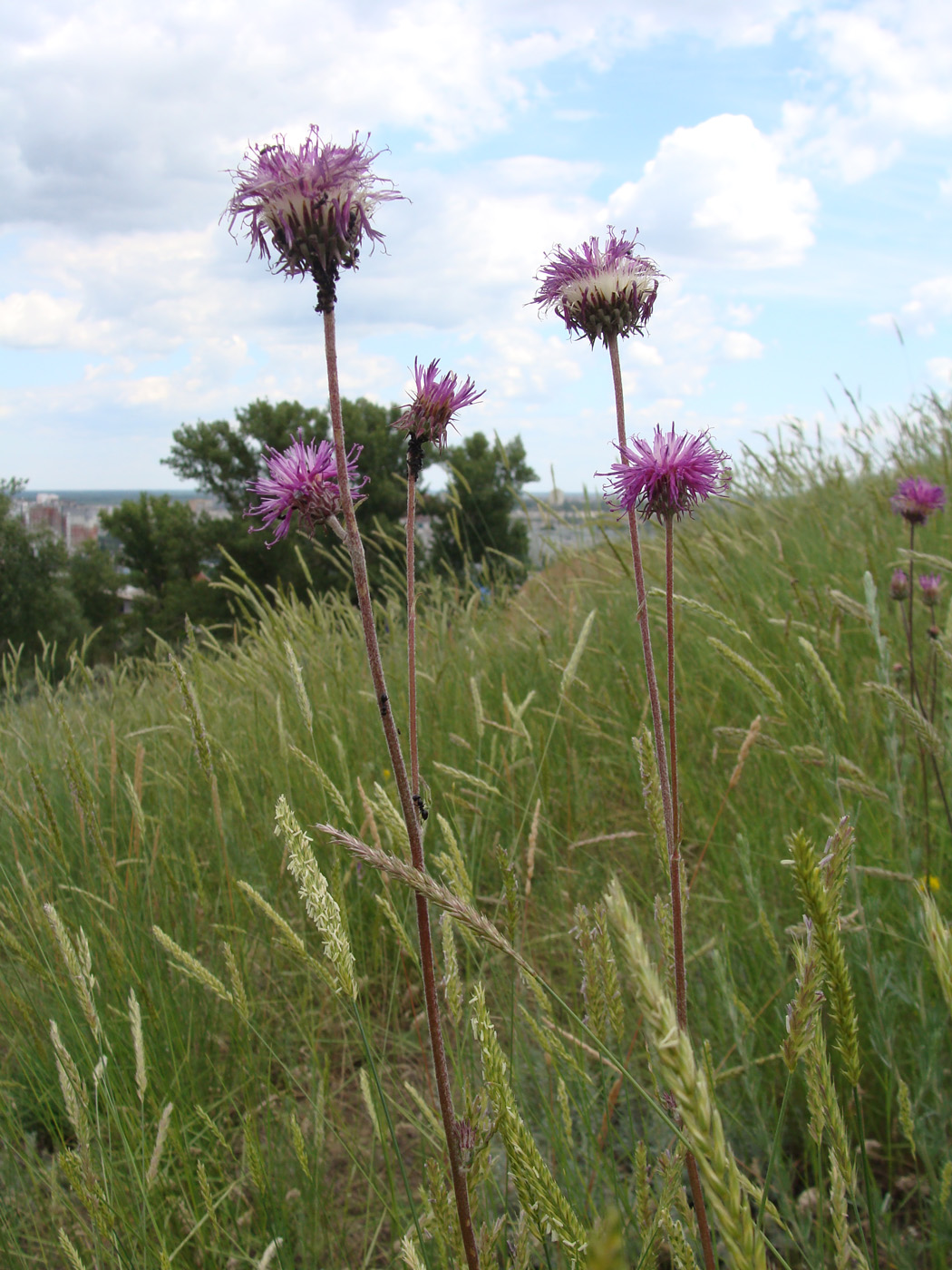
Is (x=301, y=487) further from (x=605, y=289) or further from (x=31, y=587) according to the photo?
(x=31, y=587)

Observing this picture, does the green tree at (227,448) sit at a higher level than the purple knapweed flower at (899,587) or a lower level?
higher

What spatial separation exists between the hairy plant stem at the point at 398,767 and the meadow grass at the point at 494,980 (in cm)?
5

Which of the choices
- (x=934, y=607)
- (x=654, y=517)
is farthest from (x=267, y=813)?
(x=934, y=607)

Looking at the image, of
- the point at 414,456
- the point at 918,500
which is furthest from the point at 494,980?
the point at 918,500

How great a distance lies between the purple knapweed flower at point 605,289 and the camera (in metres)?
1.19

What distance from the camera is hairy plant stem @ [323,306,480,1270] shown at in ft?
2.87

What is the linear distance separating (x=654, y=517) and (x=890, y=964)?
1157 mm

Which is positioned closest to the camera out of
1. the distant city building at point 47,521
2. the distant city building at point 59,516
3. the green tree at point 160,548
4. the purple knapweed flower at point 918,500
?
the purple knapweed flower at point 918,500

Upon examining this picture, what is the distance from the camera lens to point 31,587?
107 feet

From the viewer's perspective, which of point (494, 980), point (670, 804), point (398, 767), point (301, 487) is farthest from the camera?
point (494, 980)

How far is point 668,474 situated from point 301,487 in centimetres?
50

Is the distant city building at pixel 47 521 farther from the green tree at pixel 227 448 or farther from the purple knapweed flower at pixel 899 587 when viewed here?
the purple knapweed flower at pixel 899 587

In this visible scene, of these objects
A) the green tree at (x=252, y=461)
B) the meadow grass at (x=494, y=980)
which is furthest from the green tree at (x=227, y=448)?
the meadow grass at (x=494, y=980)

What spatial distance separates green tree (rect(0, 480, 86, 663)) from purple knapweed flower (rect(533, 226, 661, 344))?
34.3 metres
